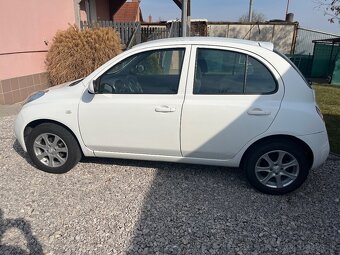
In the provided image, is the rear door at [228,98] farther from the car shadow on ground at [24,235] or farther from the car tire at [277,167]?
the car shadow on ground at [24,235]

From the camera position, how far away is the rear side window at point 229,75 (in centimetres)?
311

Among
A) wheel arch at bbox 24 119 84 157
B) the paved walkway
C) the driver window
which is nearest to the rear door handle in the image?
the driver window

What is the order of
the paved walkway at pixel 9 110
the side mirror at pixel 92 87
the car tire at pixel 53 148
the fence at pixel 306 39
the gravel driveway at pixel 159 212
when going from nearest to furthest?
the gravel driveway at pixel 159 212
the side mirror at pixel 92 87
the car tire at pixel 53 148
the paved walkway at pixel 9 110
the fence at pixel 306 39

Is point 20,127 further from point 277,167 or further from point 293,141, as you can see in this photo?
point 293,141

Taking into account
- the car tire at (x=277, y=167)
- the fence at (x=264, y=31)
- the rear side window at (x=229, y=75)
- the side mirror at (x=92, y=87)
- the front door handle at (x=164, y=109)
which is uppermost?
the fence at (x=264, y=31)

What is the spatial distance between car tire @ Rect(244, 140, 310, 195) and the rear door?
212 millimetres

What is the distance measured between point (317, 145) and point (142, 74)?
2084mm

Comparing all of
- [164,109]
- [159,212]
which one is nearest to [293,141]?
[164,109]

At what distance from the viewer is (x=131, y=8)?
26297mm

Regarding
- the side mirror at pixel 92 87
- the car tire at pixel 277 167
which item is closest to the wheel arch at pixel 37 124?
the side mirror at pixel 92 87

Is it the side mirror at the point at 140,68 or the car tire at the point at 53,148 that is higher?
the side mirror at the point at 140,68

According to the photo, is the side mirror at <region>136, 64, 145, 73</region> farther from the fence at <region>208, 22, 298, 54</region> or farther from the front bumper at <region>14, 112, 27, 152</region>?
the fence at <region>208, 22, 298, 54</region>

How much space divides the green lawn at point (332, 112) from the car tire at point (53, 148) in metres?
3.89

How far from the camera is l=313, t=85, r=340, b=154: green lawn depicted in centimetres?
499
